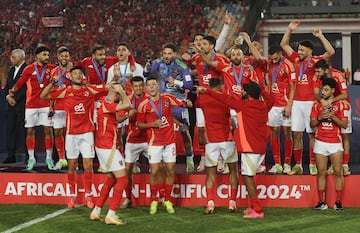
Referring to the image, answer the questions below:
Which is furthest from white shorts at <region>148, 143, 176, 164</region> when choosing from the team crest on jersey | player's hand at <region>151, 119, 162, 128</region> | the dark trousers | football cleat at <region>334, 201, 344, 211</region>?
the dark trousers

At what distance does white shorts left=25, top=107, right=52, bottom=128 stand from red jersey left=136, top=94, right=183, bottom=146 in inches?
83.1

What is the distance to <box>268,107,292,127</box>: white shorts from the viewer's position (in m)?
9.50

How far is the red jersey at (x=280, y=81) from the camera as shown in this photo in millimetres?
9383

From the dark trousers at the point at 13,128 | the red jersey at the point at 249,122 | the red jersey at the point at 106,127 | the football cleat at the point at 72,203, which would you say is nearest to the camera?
the red jersey at the point at 106,127

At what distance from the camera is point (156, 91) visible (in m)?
8.26

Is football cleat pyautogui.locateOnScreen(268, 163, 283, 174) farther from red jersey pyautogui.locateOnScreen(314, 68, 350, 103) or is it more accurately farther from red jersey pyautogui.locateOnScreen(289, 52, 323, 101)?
red jersey pyautogui.locateOnScreen(314, 68, 350, 103)

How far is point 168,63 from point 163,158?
1.49 metres

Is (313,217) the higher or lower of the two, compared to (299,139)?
lower

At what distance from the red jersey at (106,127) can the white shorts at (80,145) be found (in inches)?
25.9

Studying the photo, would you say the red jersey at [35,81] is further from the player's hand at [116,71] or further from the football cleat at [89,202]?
the football cleat at [89,202]

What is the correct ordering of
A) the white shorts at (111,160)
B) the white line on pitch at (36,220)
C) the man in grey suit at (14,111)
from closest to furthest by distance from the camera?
the white line on pitch at (36,220) < the white shorts at (111,160) < the man in grey suit at (14,111)

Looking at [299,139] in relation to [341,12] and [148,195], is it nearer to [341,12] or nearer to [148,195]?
[148,195]

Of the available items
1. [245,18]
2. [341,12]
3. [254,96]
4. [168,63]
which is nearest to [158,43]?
[245,18]

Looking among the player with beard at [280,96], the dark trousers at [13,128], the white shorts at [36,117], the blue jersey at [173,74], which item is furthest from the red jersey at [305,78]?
the dark trousers at [13,128]
